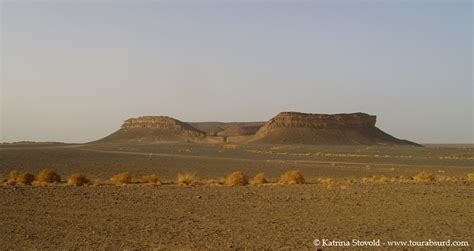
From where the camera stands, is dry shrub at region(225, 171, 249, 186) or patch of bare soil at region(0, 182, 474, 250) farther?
dry shrub at region(225, 171, 249, 186)

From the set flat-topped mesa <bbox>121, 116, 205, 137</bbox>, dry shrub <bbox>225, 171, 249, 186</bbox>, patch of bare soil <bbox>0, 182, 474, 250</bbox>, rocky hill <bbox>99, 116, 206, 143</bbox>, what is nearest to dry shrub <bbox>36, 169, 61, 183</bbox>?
patch of bare soil <bbox>0, 182, 474, 250</bbox>

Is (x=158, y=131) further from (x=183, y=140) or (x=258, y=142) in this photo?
(x=258, y=142)

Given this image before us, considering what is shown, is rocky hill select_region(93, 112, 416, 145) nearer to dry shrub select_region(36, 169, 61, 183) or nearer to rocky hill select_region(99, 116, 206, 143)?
rocky hill select_region(99, 116, 206, 143)

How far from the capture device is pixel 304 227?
14.8 meters

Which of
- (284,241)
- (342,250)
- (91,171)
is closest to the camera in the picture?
(342,250)

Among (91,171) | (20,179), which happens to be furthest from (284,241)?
(91,171)

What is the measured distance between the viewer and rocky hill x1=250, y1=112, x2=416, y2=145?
152 m

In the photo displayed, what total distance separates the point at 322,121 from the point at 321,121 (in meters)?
0.29

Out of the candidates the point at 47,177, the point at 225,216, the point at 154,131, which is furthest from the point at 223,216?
the point at 154,131

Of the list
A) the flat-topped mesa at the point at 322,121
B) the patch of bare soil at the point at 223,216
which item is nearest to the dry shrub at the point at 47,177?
the patch of bare soil at the point at 223,216

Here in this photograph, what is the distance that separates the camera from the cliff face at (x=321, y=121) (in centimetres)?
16112

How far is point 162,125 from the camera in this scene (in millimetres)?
188000

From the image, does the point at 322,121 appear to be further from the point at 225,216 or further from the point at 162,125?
the point at 225,216

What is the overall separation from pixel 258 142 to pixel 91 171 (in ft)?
367
